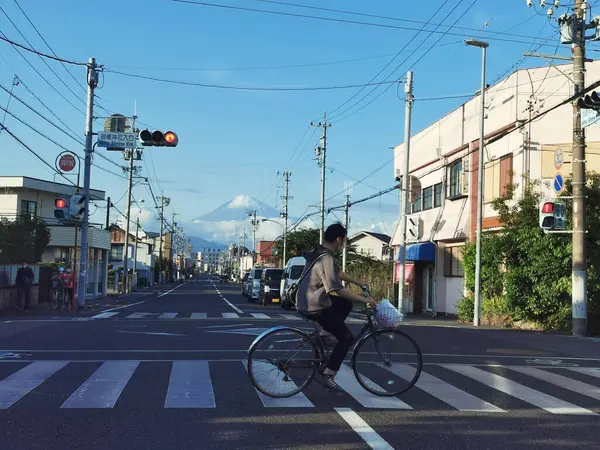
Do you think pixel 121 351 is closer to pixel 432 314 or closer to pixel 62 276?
pixel 62 276

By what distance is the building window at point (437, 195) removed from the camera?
1189 inches

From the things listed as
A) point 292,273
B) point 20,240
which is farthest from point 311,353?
point 20,240

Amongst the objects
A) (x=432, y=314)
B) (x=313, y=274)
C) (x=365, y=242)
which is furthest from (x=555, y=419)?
(x=365, y=242)

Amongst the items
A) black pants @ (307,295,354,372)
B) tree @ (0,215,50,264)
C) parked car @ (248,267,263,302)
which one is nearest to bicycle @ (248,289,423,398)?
black pants @ (307,295,354,372)

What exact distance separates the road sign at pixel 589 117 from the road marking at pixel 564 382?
799 cm

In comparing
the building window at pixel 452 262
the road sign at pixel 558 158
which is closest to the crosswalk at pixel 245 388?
the road sign at pixel 558 158

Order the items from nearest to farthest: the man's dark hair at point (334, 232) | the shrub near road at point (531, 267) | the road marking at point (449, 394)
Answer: the road marking at point (449, 394) → the man's dark hair at point (334, 232) → the shrub near road at point (531, 267)

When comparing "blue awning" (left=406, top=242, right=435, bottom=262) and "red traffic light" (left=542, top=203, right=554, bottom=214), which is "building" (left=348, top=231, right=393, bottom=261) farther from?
"red traffic light" (left=542, top=203, right=554, bottom=214)

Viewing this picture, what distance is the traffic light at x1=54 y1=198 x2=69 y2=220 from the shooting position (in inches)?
904

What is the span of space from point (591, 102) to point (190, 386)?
12345 millimetres

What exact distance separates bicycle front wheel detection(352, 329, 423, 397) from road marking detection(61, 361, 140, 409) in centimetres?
282

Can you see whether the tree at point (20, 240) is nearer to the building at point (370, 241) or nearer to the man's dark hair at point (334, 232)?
the man's dark hair at point (334, 232)

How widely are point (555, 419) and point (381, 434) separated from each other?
208 centimetres

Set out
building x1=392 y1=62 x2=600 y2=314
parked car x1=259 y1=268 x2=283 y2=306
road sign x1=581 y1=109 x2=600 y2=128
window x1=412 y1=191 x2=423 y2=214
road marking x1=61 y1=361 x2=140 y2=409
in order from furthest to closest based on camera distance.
→ parked car x1=259 y1=268 x2=283 y2=306 < window x1=412 y1=191 x2=423 y2=214 < building x1=392 y1=62 x2=600 y2=314 < road sign x1=581 y1=109 x2=600 y2=128 < road marking x1=61 y1=361 x2=140 y2=409
